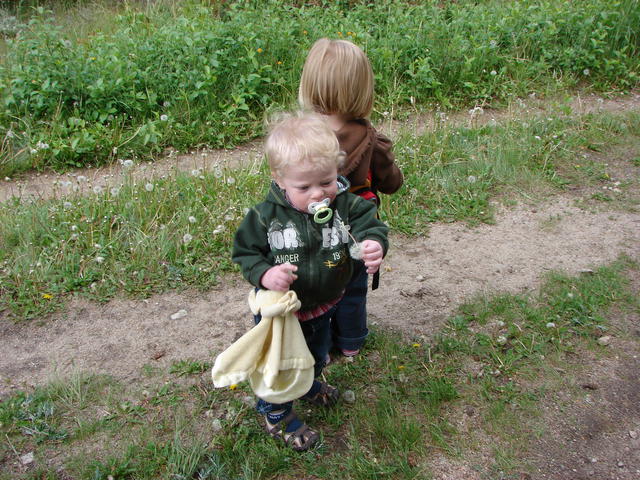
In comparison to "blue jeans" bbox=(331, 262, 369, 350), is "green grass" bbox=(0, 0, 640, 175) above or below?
above

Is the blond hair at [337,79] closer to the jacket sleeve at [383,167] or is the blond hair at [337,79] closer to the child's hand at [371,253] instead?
the jacket sleeve at [383,167]

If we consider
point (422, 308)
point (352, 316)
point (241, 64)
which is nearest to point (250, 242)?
point (352, 316)

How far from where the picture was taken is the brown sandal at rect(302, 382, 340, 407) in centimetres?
304

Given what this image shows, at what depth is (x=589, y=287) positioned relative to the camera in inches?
153

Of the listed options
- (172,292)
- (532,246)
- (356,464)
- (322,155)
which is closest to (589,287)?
(532,246)

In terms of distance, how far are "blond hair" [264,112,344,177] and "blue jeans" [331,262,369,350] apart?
2.58 feet

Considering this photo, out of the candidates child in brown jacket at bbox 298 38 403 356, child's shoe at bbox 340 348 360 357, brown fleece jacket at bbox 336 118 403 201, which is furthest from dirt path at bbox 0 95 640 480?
brown fleece jacket at bbox 336 118 403 201

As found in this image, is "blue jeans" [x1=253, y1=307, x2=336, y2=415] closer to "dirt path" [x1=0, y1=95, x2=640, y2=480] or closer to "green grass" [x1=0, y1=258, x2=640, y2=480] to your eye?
"green grass" [x1=0, y1=258, x2=640, y2=480]

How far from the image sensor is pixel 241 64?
19.9 feet

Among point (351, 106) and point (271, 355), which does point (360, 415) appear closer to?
point (271, 355)

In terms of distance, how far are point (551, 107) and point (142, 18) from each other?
4709 mm

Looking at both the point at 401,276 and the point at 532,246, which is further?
the point at 532,246

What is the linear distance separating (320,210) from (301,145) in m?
0.25

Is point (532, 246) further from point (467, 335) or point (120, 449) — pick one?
point (120, 449)
